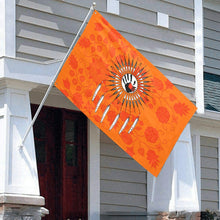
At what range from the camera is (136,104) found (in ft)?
34.1

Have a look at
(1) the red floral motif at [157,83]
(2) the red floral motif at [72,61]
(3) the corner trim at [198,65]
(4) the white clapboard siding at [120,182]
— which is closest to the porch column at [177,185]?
(4) the white clapboard siding at [120,182]

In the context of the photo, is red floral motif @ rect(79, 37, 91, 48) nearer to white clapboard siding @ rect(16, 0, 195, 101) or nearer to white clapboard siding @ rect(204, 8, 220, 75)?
white clapboard siding @ rect(16, 0, 195, 101)

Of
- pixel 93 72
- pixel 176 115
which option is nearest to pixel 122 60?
pixel 93 72

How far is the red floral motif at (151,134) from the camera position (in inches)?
412

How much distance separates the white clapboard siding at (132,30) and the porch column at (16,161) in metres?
0.73

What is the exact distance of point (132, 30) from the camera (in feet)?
38.9

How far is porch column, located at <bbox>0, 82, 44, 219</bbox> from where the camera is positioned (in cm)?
954

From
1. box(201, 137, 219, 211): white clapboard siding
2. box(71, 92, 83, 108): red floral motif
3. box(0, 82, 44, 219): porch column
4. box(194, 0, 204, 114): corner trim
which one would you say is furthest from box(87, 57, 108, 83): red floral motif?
box(201, 137, 219, 211): white clapboard siding

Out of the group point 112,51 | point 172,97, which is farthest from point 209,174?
point 112,51

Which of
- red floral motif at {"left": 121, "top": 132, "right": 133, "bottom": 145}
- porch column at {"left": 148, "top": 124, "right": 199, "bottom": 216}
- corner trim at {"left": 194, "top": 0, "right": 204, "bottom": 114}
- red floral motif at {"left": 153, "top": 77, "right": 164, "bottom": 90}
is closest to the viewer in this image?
red floral motif at {"left": 121, "top": 132, "right": 133, "bottom": 145}

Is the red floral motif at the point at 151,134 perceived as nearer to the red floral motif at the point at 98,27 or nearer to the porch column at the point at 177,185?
the porch column at the point at 177,185

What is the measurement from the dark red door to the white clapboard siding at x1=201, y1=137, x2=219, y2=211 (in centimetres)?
273

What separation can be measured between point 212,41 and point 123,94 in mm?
4874

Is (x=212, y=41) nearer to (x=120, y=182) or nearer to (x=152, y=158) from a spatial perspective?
(x=120, y=182)
